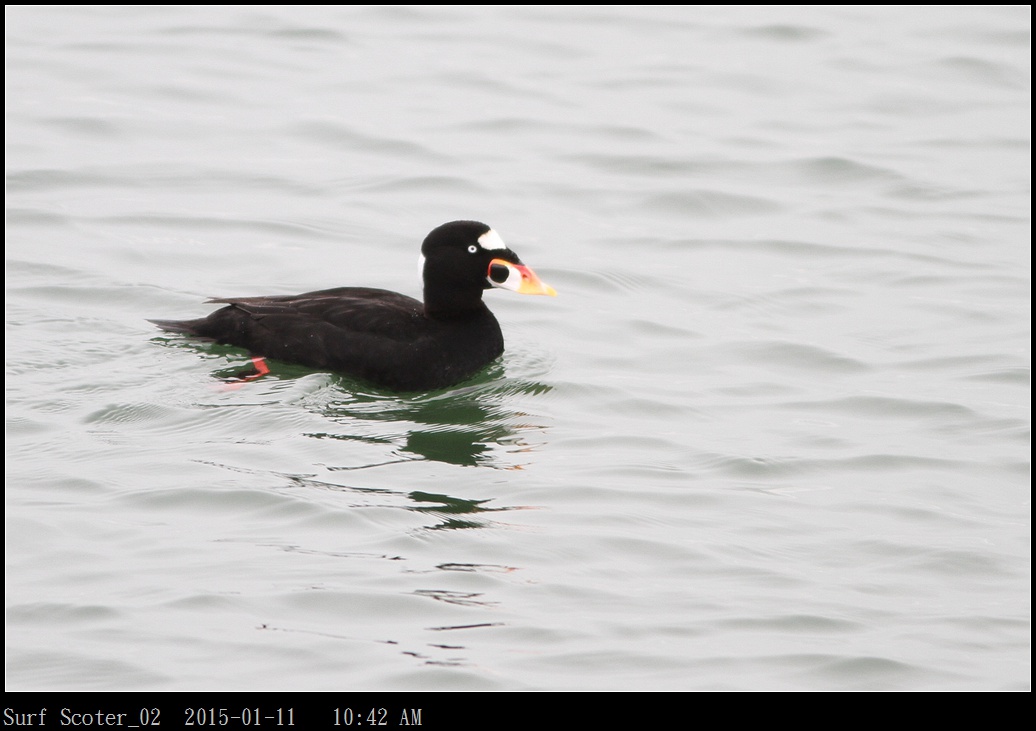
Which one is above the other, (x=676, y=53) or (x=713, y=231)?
(x=676, y=53)

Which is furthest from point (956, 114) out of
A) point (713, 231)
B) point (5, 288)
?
point (5, 288)

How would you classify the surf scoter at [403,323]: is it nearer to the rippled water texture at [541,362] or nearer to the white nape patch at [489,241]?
the white nape patch at [489,241]

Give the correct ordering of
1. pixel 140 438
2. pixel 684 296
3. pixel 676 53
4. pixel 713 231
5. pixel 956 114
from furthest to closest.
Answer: pixel 676 53
pixel 956 114
pixel 713 231
pixel 684 296
pixel 140 438

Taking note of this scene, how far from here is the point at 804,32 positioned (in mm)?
15969

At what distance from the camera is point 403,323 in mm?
8078

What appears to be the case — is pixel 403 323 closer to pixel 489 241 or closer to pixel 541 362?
pixel 489 241

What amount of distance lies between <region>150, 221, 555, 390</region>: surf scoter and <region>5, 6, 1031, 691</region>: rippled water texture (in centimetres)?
17

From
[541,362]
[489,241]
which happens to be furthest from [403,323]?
[541,362]

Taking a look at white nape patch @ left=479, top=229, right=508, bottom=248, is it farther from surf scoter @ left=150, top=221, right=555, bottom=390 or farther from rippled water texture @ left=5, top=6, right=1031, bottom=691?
rippled water texture @ left=5, top=6, right=1031, bottom=691

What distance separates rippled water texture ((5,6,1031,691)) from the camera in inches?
225

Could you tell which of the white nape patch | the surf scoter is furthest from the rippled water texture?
the white nape patch

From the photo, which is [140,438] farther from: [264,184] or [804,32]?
[804,32]
